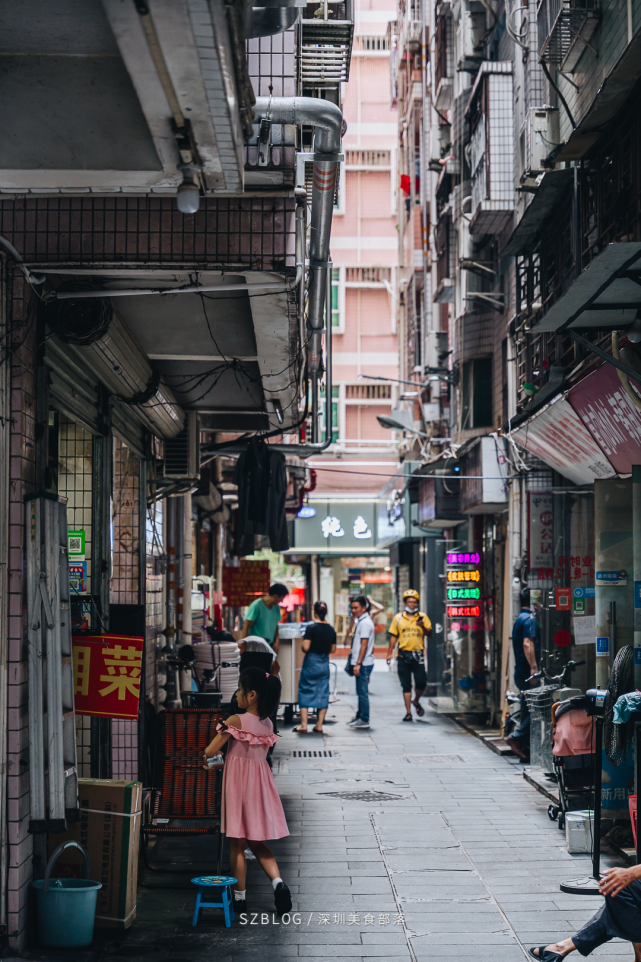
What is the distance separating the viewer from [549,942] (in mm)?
5992

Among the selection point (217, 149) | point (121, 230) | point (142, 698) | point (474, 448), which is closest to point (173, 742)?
point (142, 698)

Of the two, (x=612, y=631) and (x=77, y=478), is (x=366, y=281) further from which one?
(x=77, y=478)

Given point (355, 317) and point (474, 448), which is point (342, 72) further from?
point (355, 317)

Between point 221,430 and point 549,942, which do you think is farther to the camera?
point 221,430

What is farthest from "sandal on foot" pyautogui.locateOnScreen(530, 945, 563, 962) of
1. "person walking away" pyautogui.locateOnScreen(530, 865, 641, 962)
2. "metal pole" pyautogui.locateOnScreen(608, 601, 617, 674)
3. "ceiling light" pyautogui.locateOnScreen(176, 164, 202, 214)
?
"ceiling light" pyautogui.locateOnScreen(176, 164, 202, 214)

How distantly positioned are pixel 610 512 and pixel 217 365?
401 centimetres

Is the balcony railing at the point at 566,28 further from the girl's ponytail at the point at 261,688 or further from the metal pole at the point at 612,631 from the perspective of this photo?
the girl's ponytail at the point at 261,688

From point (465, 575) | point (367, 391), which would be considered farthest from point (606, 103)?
point (367, 391)

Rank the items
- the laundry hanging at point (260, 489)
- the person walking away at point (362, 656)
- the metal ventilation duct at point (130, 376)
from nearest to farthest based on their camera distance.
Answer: the metal ventilation duct at point (130, 376) < the laundry hanging at point (260, 489) < the person walking away at point (362, 656)

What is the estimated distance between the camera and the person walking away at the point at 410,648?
54.0 feet

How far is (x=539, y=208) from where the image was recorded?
10.9 metres

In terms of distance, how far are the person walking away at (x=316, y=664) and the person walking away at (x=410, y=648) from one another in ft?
6.53

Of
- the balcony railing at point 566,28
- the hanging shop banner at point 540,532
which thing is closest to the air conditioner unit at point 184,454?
the hanging shop banner at point 540,532

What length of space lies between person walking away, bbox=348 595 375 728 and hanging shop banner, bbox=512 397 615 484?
16.4 ft
